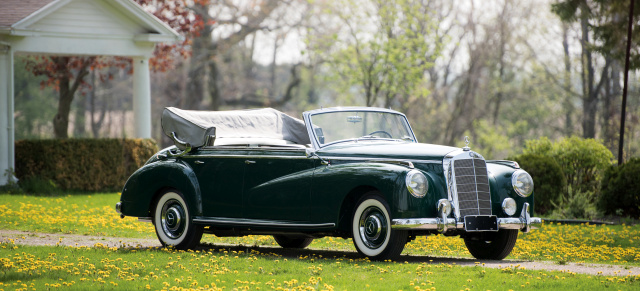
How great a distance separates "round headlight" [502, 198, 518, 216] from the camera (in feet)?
29.7

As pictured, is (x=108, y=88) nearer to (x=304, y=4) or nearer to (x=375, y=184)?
(x=304, y=4)

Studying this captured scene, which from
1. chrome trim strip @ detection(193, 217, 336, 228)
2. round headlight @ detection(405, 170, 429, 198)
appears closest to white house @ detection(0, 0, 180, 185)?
Answer: chrome trim strip @ detection(193, 217, 336, 228)

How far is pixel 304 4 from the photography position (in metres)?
34.6

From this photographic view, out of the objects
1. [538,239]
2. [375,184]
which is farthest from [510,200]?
[538,239]

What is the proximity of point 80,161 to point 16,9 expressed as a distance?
3743 mm

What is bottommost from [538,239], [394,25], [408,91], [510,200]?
[538,239]

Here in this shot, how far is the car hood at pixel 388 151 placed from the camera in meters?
8.84

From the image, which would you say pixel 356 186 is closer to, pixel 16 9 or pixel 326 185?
pixel 326 185

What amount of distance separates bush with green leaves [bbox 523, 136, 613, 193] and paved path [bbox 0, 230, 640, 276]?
885cm

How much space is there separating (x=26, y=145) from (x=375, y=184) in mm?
12039

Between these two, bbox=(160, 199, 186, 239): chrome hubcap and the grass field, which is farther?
bbox=(160, 199, 186, 239): chrome hubcap

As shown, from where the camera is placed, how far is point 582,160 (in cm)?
1775

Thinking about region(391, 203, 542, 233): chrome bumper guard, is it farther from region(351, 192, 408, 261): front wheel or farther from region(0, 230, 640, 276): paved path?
region(0, 230, 640, 276): paved path

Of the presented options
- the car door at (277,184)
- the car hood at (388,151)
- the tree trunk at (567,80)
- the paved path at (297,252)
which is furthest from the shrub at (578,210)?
the tree trunk at (567,80)
